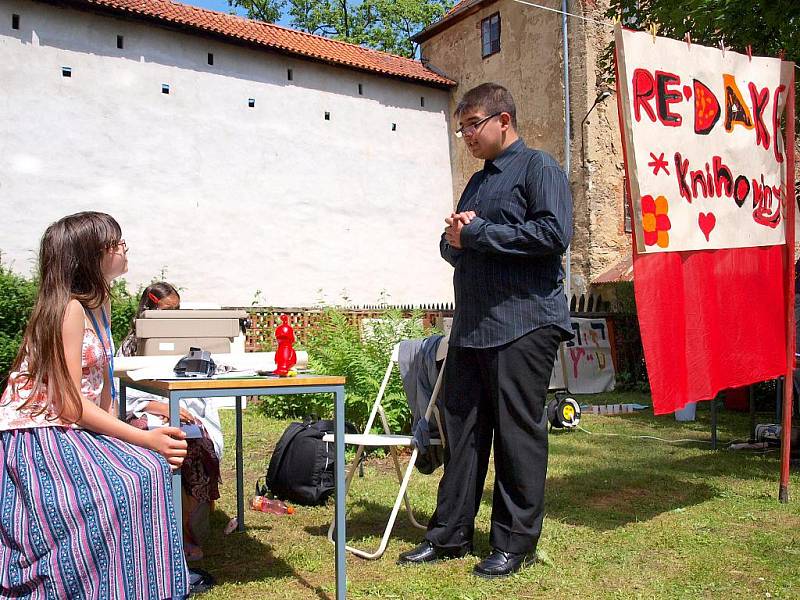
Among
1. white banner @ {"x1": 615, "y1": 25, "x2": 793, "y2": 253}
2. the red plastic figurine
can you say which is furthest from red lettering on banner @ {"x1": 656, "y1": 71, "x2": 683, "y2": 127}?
the red plastic figurine

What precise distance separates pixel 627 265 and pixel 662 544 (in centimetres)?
1519

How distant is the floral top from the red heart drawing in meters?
3.08

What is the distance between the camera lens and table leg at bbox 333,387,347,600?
288 cm

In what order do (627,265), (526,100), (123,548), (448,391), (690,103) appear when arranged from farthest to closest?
(526,100) < (627,265) < (690,103) < (448,391) < (123,548)

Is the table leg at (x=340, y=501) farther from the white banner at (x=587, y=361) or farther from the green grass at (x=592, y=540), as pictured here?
the white banner at (x=587, y=361)

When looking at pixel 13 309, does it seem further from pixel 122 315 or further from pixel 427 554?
pixel 427 554

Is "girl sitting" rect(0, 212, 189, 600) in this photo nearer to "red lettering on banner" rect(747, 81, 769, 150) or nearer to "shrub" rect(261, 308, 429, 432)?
"red lettering on banner" rect(747, 81, 769, 150)

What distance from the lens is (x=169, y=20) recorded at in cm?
1689

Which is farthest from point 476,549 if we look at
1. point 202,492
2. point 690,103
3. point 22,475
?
point 690,103

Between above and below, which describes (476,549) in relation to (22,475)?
below

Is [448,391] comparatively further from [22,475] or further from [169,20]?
[169,20]

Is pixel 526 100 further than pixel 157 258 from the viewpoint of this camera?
Yes

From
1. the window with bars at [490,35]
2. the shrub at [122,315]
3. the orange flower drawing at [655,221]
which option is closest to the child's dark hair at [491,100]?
the orange flower drawing at [655,221]

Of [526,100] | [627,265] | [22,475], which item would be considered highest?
[526,100]
